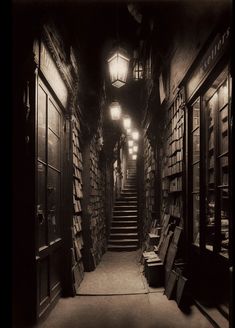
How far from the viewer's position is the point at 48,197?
190 inches

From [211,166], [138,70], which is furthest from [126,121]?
[211,166]

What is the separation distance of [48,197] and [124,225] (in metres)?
9.45

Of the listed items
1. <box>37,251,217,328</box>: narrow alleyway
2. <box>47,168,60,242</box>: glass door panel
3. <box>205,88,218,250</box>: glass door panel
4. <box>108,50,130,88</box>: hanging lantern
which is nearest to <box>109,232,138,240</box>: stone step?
<box>37,251,217,328</box>: narrow alleyway

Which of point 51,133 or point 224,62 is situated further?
point 51,133

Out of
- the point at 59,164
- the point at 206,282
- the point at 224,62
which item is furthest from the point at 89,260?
the point at 224,62

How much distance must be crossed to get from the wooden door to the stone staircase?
6637 mm

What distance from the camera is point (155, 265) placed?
6.58 m

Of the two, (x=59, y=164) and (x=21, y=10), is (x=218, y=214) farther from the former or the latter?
(x=21, y=10)

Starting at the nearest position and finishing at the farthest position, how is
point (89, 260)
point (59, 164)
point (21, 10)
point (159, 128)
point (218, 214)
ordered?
1. point (21, 10)
2. point (218, 214)
3. point (59, 164)
4. point (89, 260)
5. point (159, 128)

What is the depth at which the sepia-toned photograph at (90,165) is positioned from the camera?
3.58 m

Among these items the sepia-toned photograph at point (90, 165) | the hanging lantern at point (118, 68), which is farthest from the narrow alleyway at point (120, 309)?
the hanging lantern at point (118, 68)

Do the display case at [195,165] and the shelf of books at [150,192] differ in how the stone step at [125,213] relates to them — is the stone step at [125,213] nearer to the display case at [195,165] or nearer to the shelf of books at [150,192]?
the shelf of books at [150,192]

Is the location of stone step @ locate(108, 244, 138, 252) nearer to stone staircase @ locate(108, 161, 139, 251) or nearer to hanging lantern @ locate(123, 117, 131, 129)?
stone staircase @ locate(108, 161, 139, 251)

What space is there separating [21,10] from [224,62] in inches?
93.0
